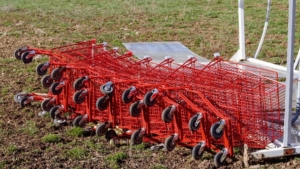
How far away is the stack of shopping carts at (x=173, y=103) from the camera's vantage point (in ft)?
17.7

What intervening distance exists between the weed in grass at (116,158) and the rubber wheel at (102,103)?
51 cm

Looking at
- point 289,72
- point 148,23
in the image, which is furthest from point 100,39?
point 289,72

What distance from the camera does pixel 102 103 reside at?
587 cm

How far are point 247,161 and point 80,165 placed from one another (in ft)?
5.44

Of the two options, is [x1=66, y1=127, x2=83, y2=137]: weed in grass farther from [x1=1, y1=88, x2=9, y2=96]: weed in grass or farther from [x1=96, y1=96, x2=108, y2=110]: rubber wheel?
[x1=1, y1=88, x2=9, y2=96]: weed in grass

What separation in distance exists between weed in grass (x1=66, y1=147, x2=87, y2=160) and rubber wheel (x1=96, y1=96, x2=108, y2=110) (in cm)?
50

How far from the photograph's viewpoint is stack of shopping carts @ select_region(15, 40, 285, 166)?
17.7 feet

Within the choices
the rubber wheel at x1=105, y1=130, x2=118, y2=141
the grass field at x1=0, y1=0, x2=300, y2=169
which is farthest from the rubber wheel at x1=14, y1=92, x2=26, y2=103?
the rubber wheel at x1=105, y1=130, x2=118, y2=141

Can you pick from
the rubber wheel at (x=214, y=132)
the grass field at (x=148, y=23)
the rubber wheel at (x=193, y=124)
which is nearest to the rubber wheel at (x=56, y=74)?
the rubber wheel at (x=193, y=124)

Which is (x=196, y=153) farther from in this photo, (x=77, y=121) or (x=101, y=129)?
(x=77, y=121)

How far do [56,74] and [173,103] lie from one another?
64.1 inches

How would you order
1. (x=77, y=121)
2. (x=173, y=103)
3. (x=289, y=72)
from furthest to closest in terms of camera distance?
(x=77, y=121)
(x=173, y=103)
(x=289, y=72)

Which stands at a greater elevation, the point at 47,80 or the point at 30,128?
the point at 47,80

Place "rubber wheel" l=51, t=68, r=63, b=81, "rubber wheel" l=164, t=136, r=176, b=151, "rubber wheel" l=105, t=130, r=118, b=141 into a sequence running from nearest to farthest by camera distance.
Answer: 1. "rubber wheel" l=164, t=136, r=176, b=151
2. "rubber wheel" l=105, t=130, r=118, b=141
3. "rubber wheel" l=51, t=68, r=63, b=81
